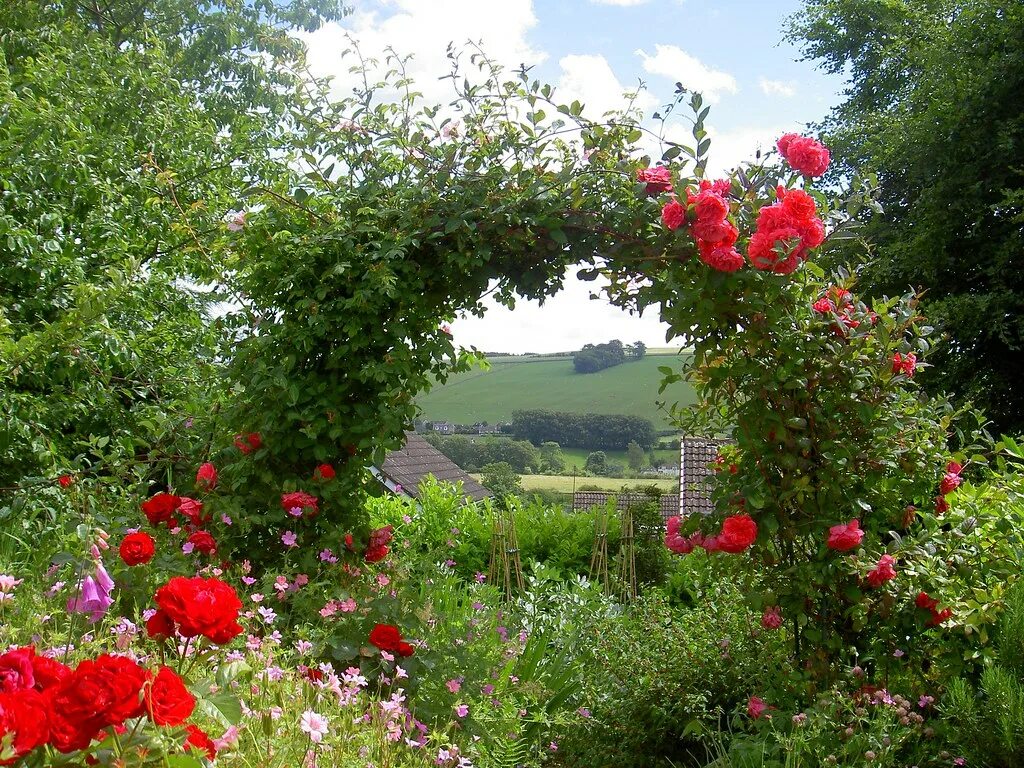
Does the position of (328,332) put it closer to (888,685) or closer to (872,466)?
(872,466)

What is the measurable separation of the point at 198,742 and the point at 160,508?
7.16 feet

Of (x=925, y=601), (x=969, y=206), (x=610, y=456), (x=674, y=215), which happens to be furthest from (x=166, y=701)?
(x=610, y=456)

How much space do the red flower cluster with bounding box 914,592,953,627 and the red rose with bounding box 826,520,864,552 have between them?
0.28 meters

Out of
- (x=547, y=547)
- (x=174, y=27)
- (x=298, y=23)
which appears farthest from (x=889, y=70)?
(x=547, y=547)

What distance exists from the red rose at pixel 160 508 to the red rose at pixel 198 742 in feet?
6.77

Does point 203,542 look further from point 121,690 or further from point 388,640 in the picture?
point 121,690

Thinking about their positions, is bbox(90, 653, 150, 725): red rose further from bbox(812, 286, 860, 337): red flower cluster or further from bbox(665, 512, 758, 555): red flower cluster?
bbox(812, 286, 860, 337): red flower cluster

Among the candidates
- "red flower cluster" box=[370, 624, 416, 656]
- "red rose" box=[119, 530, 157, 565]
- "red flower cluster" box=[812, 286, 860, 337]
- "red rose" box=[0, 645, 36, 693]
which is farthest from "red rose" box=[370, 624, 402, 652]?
"red flower cluster" box=[812, 286, 860, 337]

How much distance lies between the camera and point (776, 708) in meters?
3.08

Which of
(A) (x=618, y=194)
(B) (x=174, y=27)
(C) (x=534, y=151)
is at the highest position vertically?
(B) (x=174, y=27)

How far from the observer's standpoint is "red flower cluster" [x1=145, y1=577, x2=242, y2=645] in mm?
1457

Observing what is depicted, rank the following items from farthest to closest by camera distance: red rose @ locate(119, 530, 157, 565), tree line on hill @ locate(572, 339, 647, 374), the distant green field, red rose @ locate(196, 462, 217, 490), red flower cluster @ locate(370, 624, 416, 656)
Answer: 1. tree line on hill @ locate(572, 339, 647, 374)
2. the distant green field
3. red rose @ locate(196, 462, 217, 490)
4. red flower cluster @ locate(370, 624, 416, 656)
5. red rose @ locate(119, 530, 157, 565)

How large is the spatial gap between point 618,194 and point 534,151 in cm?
41

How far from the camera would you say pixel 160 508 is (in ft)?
10.5
